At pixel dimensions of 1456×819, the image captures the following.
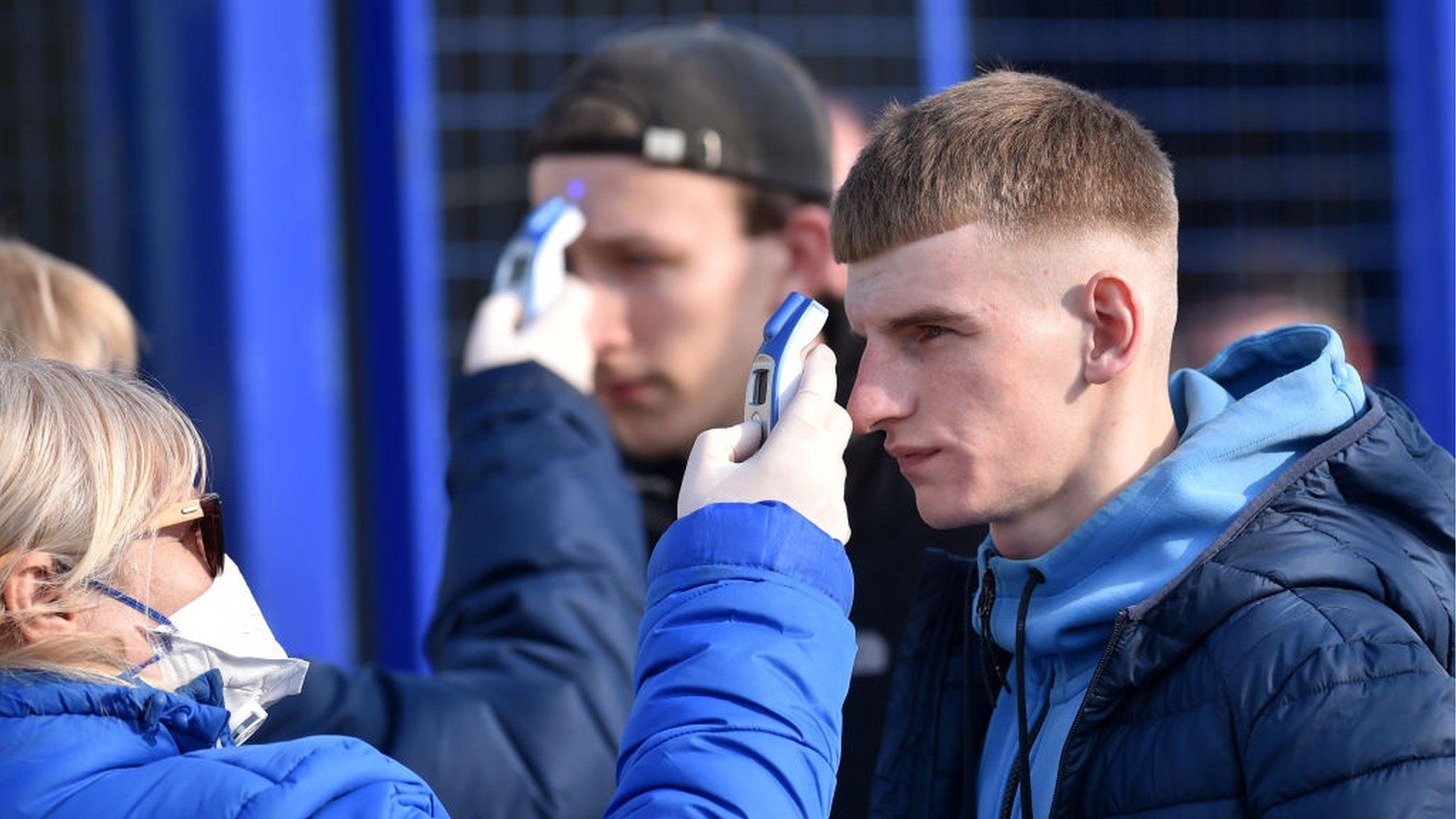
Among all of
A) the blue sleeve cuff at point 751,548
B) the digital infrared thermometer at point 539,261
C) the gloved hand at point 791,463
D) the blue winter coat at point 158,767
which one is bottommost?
the blue winter coat at point 158,767

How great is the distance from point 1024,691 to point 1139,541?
0.20m

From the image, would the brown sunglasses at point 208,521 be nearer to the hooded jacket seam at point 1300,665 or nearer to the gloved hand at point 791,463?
the gloved hand at point 791,463

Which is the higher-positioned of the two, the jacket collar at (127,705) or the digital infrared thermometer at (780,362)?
the digital infrared thermometer at (780,362)

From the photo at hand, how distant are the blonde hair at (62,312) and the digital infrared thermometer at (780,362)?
4.25 ft

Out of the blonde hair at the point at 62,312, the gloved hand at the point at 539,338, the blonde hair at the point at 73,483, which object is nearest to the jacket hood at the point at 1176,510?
the blonde hair at the point at 73,483

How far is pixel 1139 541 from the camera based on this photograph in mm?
1650

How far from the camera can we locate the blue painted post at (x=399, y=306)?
3812 mm

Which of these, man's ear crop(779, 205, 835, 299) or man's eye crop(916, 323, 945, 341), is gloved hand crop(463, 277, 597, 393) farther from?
man's eye crop(916, 323, 945, 341)

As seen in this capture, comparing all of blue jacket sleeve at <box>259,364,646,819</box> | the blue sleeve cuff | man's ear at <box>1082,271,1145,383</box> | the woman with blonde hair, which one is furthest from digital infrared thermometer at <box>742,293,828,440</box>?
blue jacket sleeve at <box>259,364,646,819</box>

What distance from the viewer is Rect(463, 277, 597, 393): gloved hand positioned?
8.66 ft

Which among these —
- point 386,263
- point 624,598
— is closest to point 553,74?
point 386,263

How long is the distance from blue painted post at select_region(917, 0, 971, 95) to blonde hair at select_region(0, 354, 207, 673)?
265 centimetres

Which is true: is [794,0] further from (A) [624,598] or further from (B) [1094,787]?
(B) [1094,787]

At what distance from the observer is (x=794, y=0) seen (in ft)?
13.4
